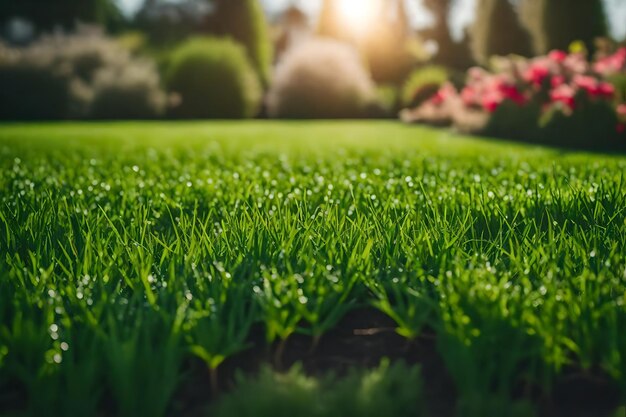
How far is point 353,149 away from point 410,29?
3588 cm

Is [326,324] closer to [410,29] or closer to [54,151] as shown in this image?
[54,151]

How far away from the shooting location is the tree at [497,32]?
23.2m

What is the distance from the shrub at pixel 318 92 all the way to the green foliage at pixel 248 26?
4789mm

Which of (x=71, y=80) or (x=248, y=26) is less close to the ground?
(x=248, y=26)

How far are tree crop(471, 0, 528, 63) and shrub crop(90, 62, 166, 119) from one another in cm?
1197

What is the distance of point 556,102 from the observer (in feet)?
29.7

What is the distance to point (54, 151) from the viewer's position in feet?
23.4

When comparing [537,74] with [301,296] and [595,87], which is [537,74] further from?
[301,296]

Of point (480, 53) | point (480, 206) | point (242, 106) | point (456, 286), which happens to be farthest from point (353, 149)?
point (480, 53)

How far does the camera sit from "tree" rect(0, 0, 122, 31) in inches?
1048

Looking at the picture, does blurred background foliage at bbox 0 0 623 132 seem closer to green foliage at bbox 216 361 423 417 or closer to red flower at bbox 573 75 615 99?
red flower at bbox 573 75 615 99

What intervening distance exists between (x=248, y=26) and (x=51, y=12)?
8.59 m

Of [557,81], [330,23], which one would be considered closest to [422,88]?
[557,81]

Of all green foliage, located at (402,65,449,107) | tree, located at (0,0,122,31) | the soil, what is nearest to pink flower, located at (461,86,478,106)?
green foliage, located at (402,65,449,107)
